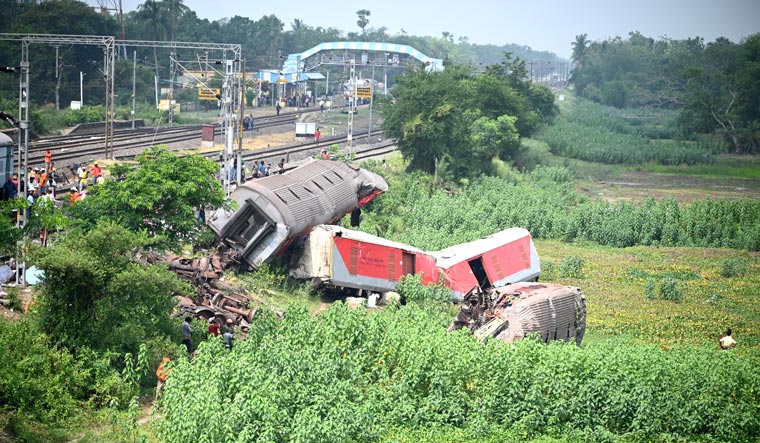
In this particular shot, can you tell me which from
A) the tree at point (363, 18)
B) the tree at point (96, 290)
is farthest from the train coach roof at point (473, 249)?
the tree at point (363, 18)

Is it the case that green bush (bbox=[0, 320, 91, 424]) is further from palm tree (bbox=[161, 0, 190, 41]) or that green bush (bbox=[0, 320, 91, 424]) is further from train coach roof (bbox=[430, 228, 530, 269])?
palm tree (bbox=[161, 0, 190, 41])

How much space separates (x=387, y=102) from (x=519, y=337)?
3520cm

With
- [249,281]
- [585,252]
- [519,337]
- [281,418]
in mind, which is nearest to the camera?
[281,418]

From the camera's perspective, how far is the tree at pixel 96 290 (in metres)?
18.7

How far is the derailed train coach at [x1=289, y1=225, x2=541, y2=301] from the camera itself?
26438 mm

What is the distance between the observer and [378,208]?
39969 millimetres

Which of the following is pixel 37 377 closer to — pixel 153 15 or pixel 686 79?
pixel 153 15

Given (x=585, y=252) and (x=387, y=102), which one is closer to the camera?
(x=585, y=252)

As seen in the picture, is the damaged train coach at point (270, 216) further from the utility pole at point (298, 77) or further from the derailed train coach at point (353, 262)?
the utility pole at point (298, 77)

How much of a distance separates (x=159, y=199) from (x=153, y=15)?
69158mm

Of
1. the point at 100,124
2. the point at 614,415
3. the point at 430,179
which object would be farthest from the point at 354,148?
the point at 614,415

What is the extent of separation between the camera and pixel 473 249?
29.2 m

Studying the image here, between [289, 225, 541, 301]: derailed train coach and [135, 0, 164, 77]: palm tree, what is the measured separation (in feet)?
215

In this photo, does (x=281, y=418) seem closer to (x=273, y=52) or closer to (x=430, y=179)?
(x=430, y=179)
